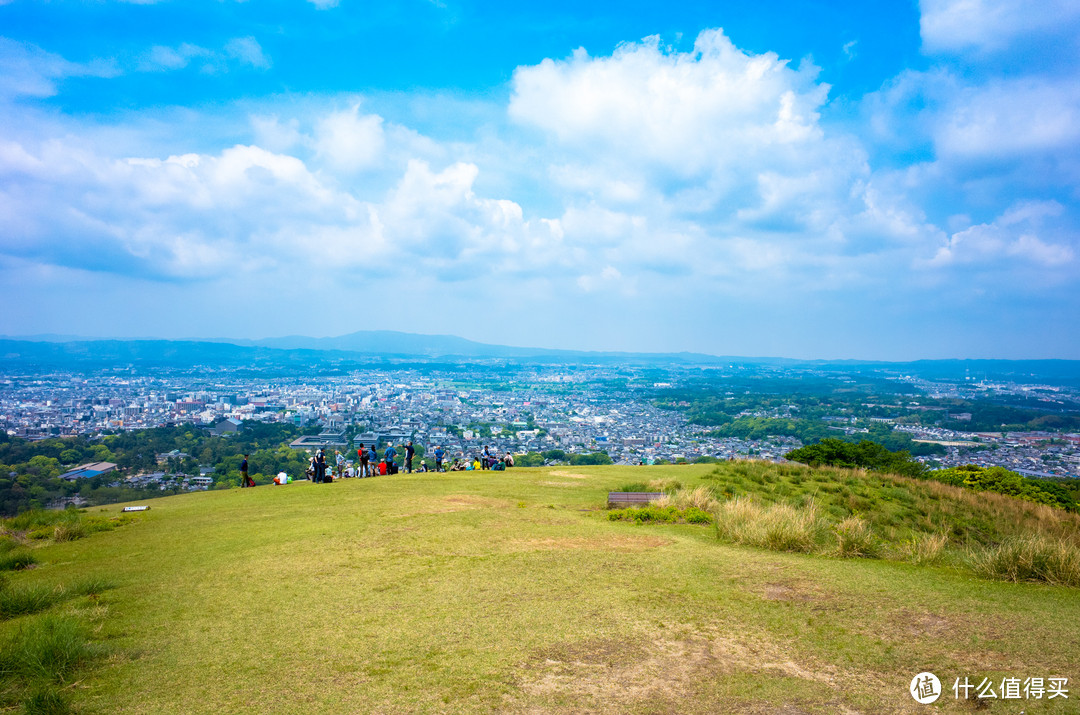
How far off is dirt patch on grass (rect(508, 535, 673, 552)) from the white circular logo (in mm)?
4586

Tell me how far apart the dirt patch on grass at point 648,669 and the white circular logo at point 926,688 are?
0.53m

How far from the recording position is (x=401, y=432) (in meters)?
55.8

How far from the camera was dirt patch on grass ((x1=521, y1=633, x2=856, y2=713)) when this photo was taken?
4.28 metres

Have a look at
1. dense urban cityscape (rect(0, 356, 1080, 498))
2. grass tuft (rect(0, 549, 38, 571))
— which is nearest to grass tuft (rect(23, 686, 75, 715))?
grass tuft (rect(0, 549, 38, 571))

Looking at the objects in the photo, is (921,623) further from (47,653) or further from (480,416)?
(480,416)

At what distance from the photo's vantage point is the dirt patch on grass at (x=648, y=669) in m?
4.28

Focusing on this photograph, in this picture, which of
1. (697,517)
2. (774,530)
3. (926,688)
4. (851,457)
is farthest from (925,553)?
(851,457)

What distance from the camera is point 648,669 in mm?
4730

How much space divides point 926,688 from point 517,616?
12.2ft

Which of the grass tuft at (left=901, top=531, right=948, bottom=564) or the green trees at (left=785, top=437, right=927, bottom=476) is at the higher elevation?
the grass tuft at (left=901, top=531, right=948, bottom=564)

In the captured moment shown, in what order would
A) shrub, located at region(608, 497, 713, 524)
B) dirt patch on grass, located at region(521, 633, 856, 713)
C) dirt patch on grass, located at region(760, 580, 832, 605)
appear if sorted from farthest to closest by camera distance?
1. shrub, located at region(608, 497, 713, 524)
2. dirt patch on grass, located at region(760, 580, 832, 605)
3. dirt patch on grass, located at region(521, 633, 856, 713)

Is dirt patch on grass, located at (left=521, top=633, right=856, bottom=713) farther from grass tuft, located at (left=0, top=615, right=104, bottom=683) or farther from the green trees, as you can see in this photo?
the green trees

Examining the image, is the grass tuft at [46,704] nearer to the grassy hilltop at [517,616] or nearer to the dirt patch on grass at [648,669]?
the grassy hilltop at [517,616]

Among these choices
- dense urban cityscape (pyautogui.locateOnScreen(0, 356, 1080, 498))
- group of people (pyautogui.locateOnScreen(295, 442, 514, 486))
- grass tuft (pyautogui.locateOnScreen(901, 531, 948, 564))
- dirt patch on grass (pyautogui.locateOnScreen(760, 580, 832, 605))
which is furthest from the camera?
dense urban cityscape (pyautogui.locateOnScreen(0, 356, 1080, 498))
